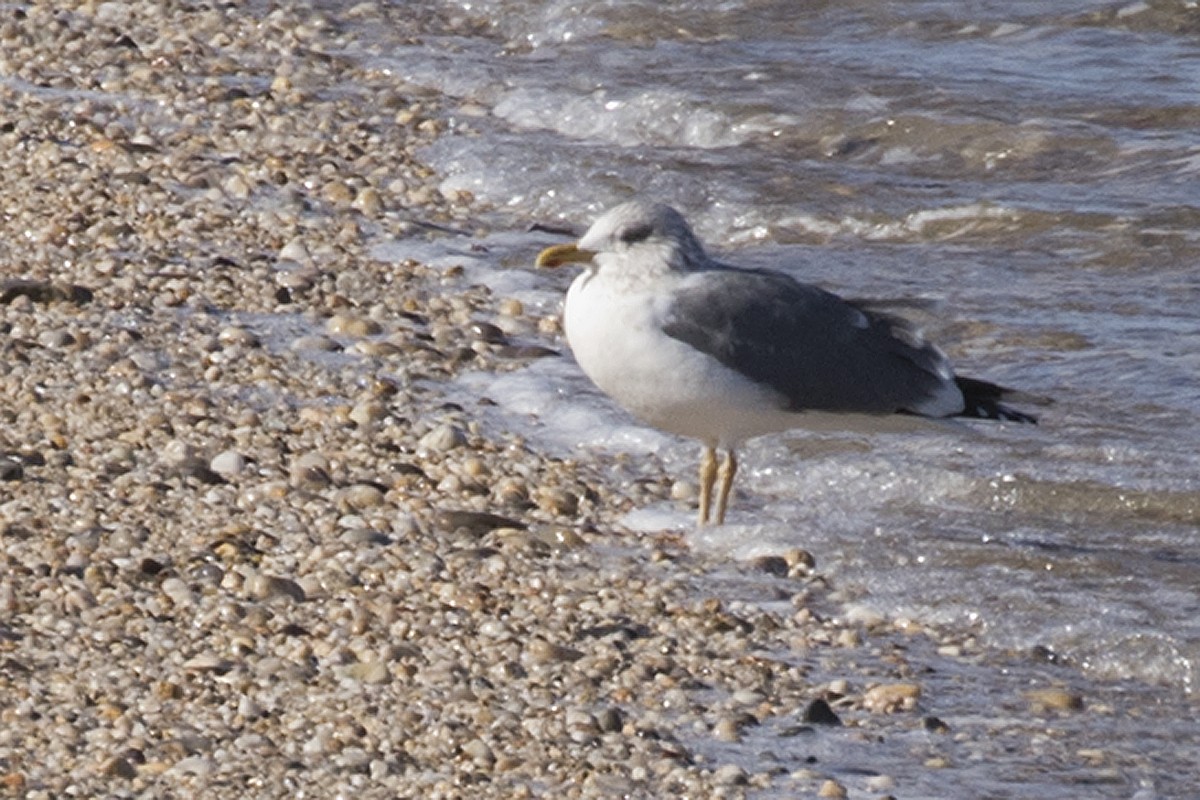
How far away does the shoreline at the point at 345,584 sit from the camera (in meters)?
4.18

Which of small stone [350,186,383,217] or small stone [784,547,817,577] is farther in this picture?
small stone [350,186,383,217]

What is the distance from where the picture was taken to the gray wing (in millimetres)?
5387

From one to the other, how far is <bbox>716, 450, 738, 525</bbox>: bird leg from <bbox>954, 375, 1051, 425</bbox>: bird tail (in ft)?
1.87

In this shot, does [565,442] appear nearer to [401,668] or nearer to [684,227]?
[684,227]

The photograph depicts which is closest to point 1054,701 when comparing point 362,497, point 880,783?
point 880,783

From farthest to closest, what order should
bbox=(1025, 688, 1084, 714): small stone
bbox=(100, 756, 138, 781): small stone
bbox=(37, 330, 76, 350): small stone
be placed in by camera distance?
1. bbox=(37, 330, 76, 350): small stone
2. bbox=(1025, 688, 1084, 714): small stone
3. bbox=(100, 756, 138, 781): small stone

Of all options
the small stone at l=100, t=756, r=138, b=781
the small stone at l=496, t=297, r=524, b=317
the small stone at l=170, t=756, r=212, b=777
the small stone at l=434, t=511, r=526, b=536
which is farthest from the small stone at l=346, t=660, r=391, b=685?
the small stone at l=496, t=297, r=524, b=317

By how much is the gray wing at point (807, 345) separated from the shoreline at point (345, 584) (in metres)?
0.44

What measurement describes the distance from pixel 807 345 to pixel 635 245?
1.58ft

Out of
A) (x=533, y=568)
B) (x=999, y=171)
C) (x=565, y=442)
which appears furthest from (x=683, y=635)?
(x=999, y=171)

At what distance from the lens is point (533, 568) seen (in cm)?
524

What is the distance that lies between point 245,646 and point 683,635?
3.10 feet

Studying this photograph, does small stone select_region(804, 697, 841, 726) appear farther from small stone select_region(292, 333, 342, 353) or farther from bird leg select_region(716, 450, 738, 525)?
small stone select_region(292, 333, 342, 353)

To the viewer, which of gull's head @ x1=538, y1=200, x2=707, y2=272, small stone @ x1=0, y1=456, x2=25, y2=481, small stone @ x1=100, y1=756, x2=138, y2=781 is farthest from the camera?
gull's head @ x1=538, y1=200, x2=707, y2=272
